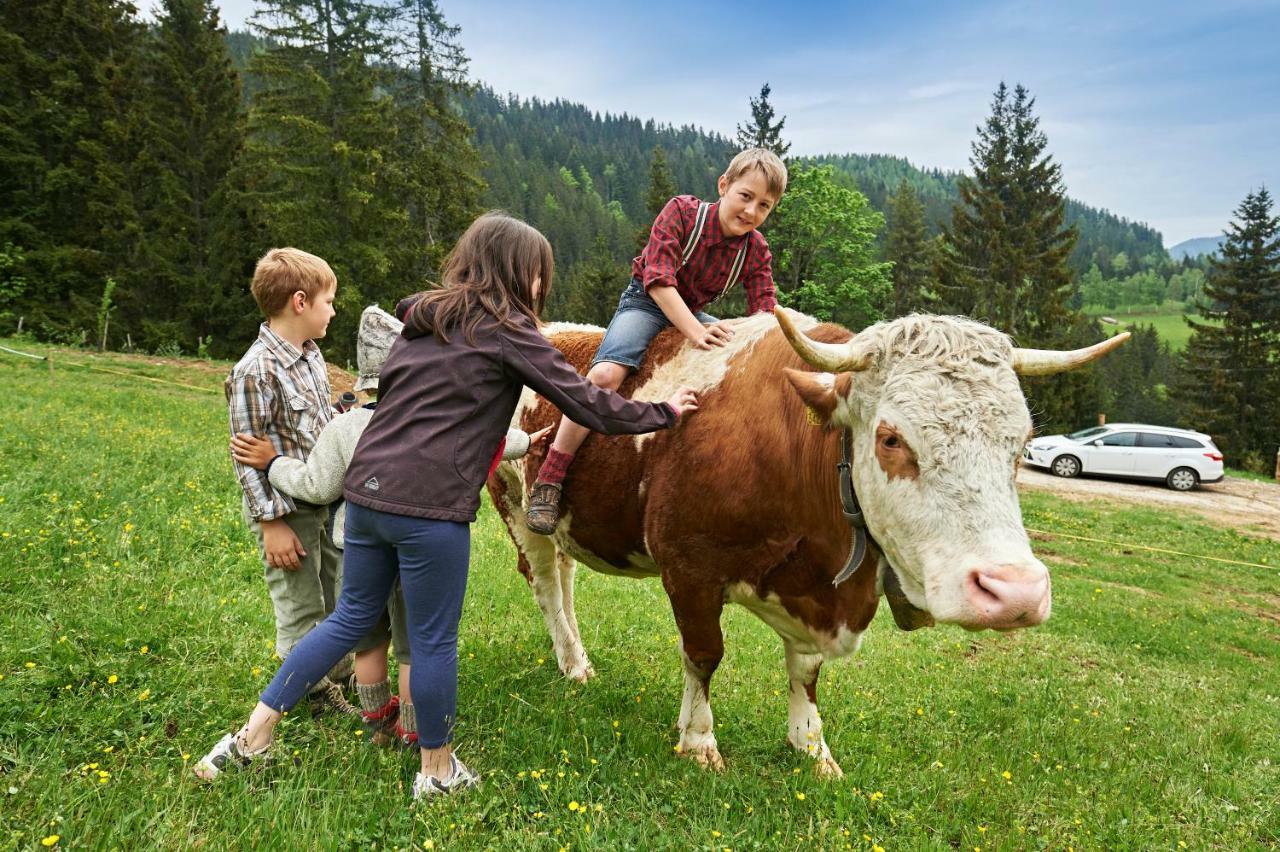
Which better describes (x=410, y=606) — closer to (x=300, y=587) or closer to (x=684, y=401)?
(x=300, y=587)

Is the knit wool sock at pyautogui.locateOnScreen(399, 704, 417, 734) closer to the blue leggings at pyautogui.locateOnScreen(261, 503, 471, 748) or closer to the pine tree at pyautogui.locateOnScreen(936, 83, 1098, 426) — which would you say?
the blue leggings at pyautogui.locateOnScreen(261, 503, 471, 748)

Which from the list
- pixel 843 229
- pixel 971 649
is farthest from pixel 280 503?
pixel 843 229

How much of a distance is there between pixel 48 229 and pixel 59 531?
31218 millimetres

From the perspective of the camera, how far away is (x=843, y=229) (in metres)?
39.9

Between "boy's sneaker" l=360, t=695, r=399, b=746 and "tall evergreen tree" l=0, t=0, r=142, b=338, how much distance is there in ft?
97.3

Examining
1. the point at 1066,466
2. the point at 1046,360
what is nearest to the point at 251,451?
the point at 1046,360

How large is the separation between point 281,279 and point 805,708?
11.4ft

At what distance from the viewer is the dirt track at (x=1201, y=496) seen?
17772 mm

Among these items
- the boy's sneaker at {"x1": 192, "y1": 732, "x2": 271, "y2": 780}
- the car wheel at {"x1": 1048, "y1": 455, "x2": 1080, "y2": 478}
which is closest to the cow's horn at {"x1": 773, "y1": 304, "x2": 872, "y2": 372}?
the boy's sneaker at {"x1": 192, "y1": 732, "x2": 271, "y2": 780}

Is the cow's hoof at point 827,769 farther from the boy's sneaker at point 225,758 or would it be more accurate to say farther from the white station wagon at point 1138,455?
the white station wagon at point 1138,455

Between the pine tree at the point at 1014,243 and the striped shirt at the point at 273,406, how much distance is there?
37764mm

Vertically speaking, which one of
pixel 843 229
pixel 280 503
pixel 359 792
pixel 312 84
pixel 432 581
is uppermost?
pixel 312 84

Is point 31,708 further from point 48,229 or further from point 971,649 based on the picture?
point 48,229

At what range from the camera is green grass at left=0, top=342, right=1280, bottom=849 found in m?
2.66
